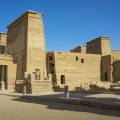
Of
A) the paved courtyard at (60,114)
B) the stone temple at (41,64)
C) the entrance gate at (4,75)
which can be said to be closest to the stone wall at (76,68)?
the stone temple at (41,64)

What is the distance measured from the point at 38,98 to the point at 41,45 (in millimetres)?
17153

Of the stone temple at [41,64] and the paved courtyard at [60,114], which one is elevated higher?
the stone temple at [41,64]

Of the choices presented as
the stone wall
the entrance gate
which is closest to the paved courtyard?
the entrance gate

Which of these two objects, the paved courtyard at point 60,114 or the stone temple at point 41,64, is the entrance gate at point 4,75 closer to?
the stone temple at point 41,64

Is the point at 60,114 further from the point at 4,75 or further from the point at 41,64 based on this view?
the point at 4,75

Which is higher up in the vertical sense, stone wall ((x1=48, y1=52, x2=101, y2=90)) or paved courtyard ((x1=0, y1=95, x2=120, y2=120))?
stone wall ((x1=48, y1=52, x2=101, y2=90))

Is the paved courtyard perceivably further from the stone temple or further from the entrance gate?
the entrance gate

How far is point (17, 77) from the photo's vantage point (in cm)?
3516

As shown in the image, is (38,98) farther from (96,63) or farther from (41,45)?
(96,63)

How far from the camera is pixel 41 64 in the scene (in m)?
34.9

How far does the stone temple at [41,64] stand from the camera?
3254 centimetres

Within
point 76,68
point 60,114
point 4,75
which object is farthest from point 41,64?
point 60,114

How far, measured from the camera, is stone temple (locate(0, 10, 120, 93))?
3254 centimetres

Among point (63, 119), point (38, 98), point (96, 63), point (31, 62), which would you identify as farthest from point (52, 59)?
point (63, 119)
